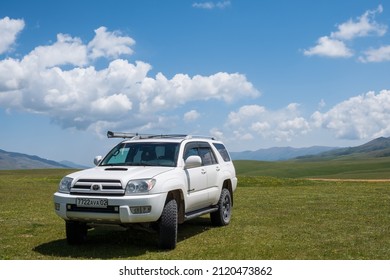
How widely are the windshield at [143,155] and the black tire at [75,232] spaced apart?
1726 millimetres

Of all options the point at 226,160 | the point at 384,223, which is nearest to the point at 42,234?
the point at 226,160

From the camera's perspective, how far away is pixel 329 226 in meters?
14.0

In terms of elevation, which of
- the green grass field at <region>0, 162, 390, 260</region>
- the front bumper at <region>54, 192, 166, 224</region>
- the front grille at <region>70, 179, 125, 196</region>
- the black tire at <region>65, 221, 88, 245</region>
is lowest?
the green grass field at <region>0, 162, 390, 260</region>

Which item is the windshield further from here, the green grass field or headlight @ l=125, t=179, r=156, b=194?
the green grass field

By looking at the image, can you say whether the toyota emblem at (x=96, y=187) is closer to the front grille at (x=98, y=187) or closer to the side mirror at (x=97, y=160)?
the front grille at (x=98, y=187)

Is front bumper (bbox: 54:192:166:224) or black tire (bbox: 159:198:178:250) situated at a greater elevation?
front bumper (bbox: 54:192:166:224)

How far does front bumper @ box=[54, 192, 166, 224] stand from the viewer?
30.8 ft

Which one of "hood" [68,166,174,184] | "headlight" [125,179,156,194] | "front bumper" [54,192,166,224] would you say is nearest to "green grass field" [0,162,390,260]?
"front bumper" [54,192,166,224]

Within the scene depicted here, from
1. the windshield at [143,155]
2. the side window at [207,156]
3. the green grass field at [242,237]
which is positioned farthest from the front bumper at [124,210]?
the side window at [207,156]

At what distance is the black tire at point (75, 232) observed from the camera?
34.7 ft

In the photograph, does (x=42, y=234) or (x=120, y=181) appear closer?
(x=120, y=181)

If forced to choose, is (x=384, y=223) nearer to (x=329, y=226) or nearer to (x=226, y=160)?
(x=329, y=226)

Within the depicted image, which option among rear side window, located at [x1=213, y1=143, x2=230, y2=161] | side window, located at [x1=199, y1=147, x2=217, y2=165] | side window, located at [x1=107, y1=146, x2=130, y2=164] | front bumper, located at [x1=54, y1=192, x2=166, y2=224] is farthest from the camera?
rear side window, located at [x1=213, y1=143, x2=230, y2=161]

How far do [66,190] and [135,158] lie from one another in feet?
6.72
